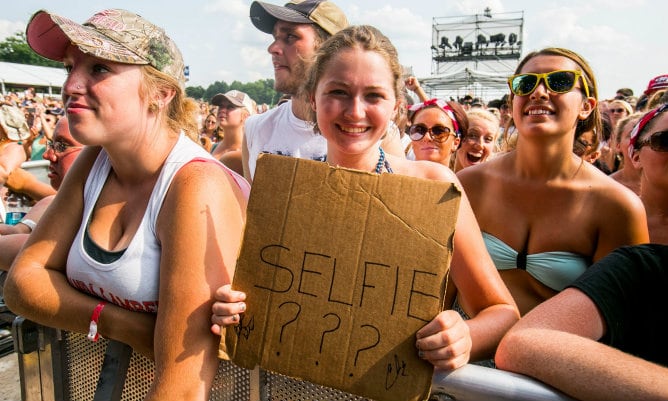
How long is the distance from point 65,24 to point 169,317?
108 cm

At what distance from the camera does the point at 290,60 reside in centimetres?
285

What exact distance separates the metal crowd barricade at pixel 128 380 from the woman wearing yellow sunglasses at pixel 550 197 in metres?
1.11

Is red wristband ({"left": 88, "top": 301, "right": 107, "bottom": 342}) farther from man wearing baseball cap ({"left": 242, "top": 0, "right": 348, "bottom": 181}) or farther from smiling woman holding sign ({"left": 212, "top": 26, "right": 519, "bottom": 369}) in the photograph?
man wearing baseball cap ({"left": 242, "top": 0, "right": 348, "bottom": 181})

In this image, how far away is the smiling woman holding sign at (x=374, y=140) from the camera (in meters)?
1.44

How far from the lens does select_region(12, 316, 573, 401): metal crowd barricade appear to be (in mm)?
1070

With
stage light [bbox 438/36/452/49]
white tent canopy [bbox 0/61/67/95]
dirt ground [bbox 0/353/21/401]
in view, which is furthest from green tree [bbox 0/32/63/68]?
dirt ground [bbox 0/353/21/401]

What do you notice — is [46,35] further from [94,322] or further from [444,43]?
[444,43]

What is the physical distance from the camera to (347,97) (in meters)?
1.73

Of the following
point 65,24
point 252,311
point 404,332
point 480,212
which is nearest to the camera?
point 404,332

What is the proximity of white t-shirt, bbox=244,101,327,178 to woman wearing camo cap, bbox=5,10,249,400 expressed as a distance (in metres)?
0.91

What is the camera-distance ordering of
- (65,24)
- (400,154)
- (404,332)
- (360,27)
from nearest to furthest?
(404,332) → (65,24) → (360,27) → (400,154)

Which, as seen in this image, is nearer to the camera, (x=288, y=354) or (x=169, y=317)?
(x=288, y=354)

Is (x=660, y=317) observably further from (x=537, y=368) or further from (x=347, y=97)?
(x=347, y=97)

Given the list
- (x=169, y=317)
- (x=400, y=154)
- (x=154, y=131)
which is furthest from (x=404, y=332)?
(x=400, y=154)
